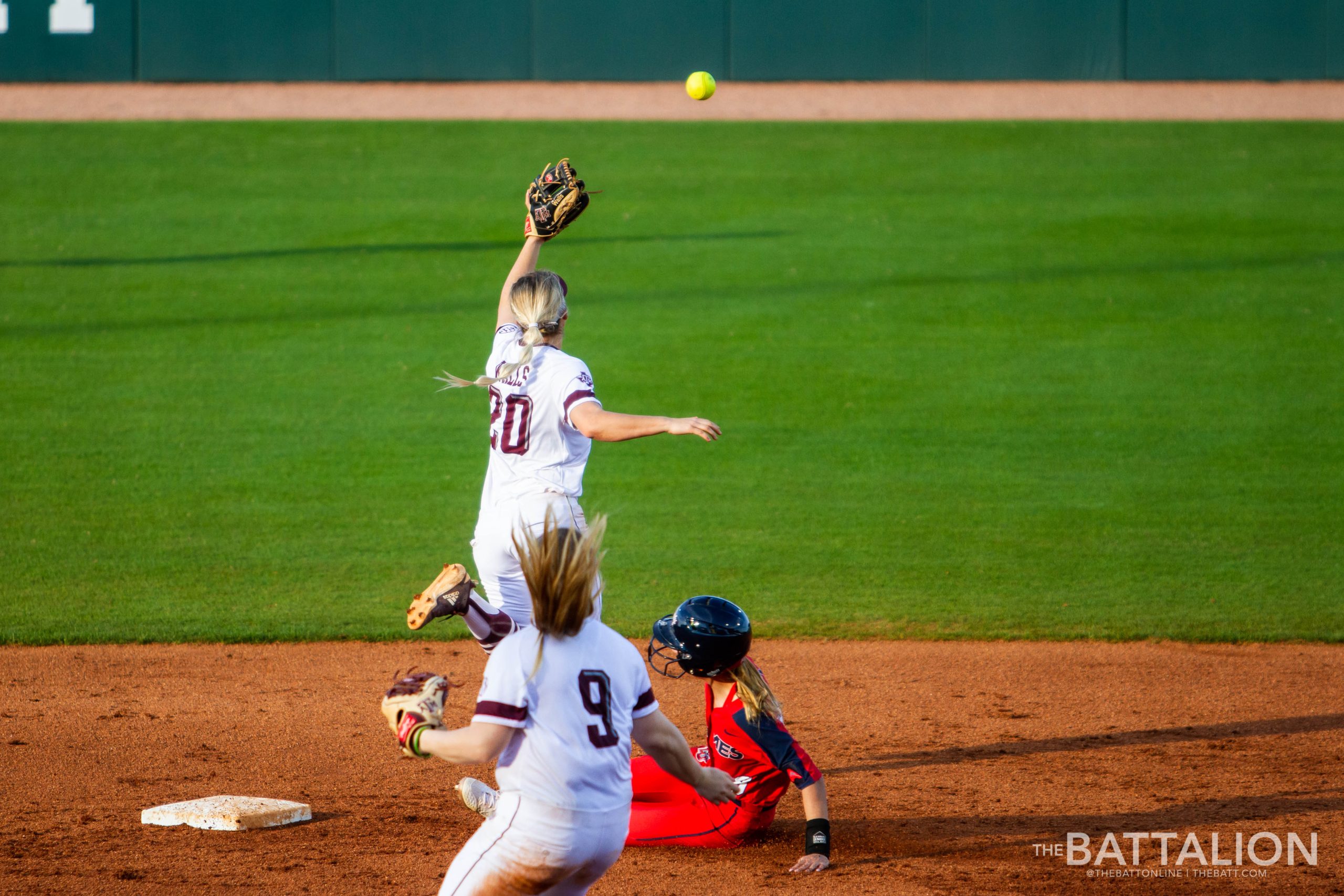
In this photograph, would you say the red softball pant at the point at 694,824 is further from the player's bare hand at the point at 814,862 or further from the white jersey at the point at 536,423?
the white jersey at the point at 536,423

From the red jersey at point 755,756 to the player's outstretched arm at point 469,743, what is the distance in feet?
5.47

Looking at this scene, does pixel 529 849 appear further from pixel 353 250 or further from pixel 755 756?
pixel 353 250

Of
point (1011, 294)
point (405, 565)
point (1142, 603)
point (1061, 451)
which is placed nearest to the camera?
point (1142, 603)

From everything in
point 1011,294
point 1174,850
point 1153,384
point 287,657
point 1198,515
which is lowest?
point 1174,850

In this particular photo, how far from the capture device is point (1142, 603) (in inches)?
327

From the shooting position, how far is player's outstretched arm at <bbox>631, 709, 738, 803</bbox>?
3479 millimetres

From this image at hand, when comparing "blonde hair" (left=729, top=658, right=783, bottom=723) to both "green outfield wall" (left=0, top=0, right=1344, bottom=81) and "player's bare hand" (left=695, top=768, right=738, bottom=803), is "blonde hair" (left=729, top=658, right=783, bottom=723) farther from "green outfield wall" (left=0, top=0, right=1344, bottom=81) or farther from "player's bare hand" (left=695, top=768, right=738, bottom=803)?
"green outfield wall" (left=0, top=0, right=1344, bottom=81)

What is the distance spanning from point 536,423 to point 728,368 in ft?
27.7

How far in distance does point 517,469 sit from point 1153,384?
9.48 meters

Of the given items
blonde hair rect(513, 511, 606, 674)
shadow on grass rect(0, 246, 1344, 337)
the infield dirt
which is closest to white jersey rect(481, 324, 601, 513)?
the infield dirt

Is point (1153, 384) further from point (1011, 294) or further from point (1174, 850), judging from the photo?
point (1174, 850)

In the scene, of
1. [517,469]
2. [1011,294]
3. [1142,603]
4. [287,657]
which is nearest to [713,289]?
[1011,294]

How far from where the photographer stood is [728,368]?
43.6 ft

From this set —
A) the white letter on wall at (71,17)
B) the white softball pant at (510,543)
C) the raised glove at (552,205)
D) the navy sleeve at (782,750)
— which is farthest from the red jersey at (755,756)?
the white letter on wall at (71,17)
